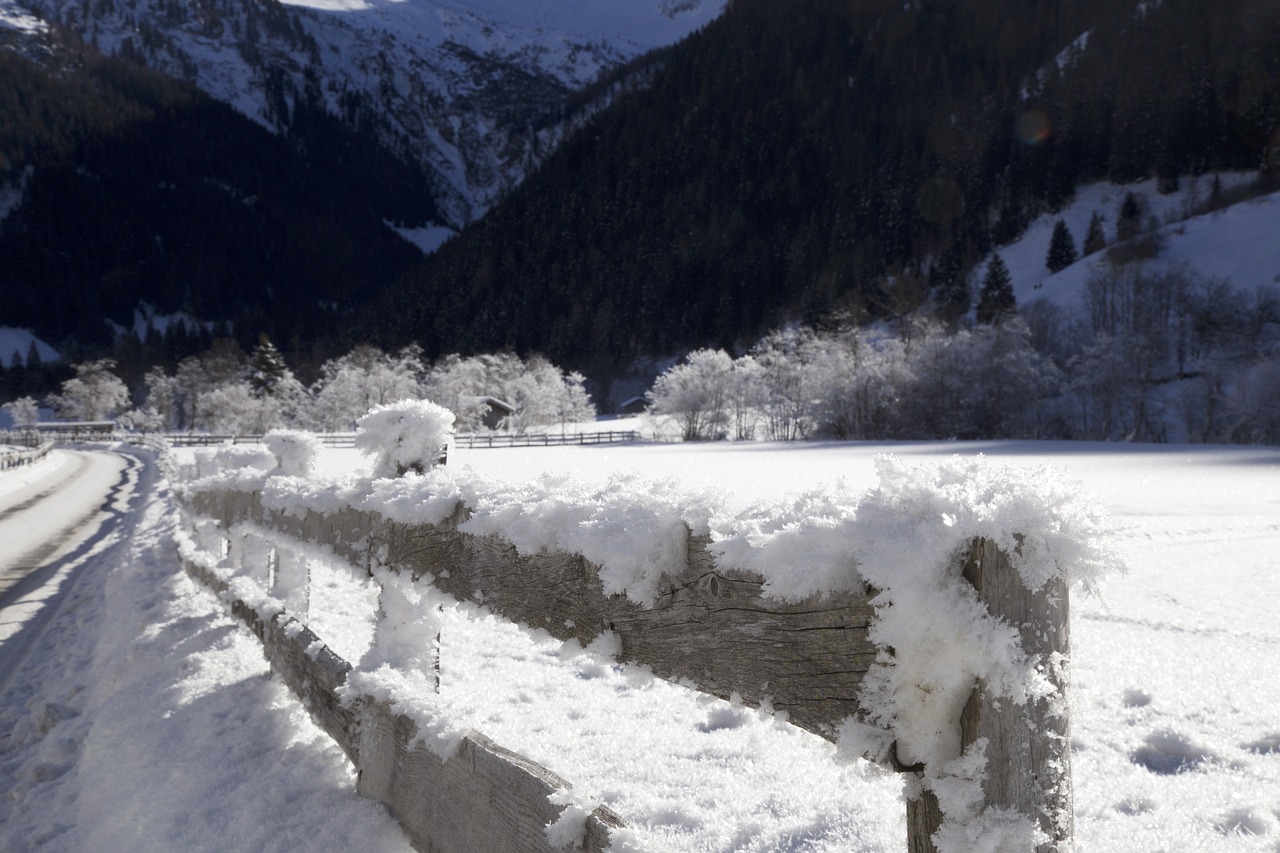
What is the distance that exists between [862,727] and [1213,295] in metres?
70.5

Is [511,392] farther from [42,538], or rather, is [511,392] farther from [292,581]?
[292,581]

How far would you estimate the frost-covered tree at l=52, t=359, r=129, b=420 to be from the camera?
309 ft

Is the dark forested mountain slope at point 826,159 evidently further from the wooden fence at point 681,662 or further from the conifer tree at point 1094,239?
the wooden fence at point 681,662

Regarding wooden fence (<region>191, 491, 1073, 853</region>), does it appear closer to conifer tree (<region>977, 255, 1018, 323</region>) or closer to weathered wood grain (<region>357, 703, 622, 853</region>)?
weathered wood grain (<region>357, 703, 622, 853</region>)

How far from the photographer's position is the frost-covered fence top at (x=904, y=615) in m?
0.92

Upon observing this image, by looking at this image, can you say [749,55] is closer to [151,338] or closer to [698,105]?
[698,105]

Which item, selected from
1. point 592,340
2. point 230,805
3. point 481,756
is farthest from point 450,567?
point 592,340

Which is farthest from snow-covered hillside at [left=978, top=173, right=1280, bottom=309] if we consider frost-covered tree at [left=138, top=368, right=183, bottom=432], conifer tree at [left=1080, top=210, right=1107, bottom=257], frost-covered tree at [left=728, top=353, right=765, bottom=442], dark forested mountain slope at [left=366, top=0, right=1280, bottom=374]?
frost-covered tree at [left=138, top=368, right=183, bottom=432]

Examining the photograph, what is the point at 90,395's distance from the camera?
94.2m

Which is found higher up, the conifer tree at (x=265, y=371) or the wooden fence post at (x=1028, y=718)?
the conifer tree at (x=265, y=371)

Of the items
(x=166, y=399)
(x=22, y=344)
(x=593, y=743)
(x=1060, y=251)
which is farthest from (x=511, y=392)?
(x=22, y=344)

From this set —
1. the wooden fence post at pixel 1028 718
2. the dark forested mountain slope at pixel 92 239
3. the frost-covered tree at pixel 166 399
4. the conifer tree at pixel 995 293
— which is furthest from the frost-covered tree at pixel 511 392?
the dark forested mountain slope at pixel 92 239

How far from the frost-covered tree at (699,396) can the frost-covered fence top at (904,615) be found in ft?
192

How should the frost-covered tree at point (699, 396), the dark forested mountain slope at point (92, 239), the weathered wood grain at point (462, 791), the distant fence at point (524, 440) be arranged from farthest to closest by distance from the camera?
the dark forested mountain slope at point (92, 239) → the frost-covered tree at point (699, 396) → the distant fence at point (524, 440) → the weathered wood grain at point (462, 791)
